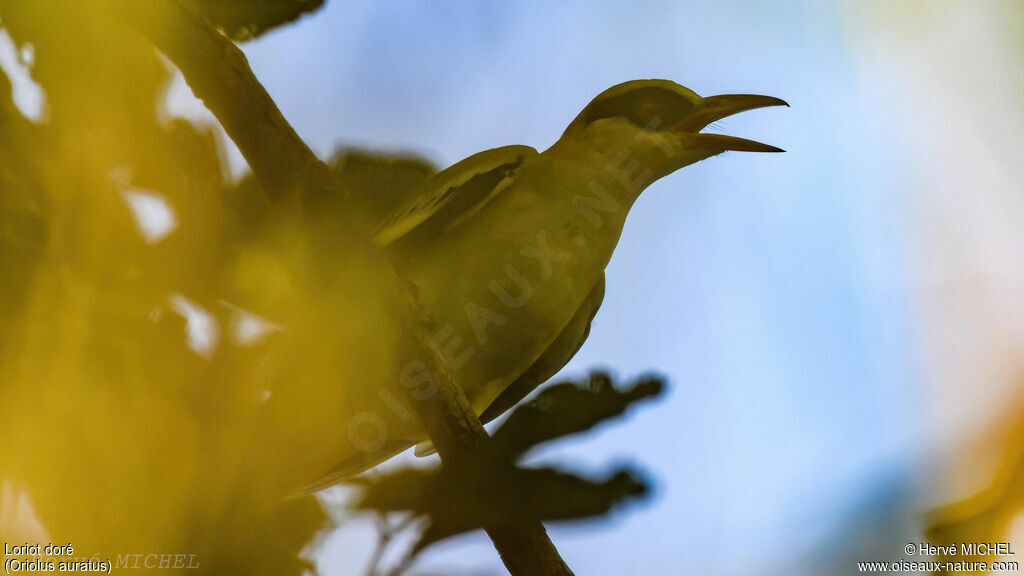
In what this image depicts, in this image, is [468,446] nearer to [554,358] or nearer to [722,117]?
[554,358]

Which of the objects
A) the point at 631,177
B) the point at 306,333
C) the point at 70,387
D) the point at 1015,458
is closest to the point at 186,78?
the point at 306,333

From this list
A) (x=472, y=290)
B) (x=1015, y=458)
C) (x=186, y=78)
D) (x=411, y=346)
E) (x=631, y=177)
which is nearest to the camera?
(x=1015, y=458)

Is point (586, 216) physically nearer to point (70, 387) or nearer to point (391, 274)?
point (391, 274)

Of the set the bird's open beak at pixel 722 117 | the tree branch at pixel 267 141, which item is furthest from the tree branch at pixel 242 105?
the bird's open beak at pixel 722 117

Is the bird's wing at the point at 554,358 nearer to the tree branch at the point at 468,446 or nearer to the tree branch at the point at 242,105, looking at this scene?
the tree branch at the point at 468,446

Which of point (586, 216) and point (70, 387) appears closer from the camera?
point (70, 387)
